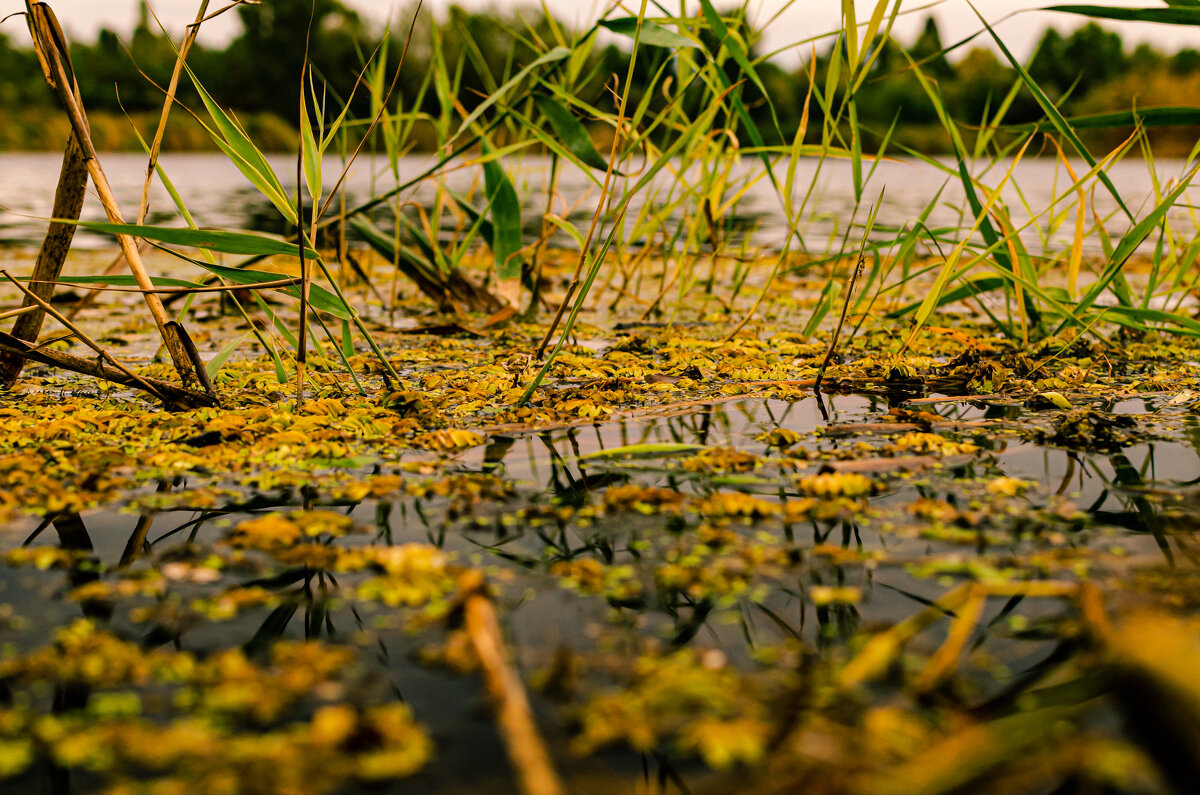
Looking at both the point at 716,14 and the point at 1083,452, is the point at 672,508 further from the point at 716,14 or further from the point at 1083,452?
the point at 716,14

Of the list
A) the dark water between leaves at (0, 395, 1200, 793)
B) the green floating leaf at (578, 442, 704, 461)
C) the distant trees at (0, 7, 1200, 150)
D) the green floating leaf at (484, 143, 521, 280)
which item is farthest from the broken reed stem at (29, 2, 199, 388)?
the distant trees at (0, 7, 1200, 150)

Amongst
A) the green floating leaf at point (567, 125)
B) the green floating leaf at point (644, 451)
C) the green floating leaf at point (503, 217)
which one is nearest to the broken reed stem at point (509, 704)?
the green floating leaf at point (644, 451)

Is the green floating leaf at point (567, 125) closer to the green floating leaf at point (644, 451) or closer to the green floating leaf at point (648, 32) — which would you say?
the green floating leaf at point (648, 32)

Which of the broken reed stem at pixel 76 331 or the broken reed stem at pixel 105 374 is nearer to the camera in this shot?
the broken reed stem at pixel 76 331

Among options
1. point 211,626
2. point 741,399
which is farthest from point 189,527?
point 741,399

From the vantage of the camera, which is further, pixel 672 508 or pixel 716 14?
pixel 716 14

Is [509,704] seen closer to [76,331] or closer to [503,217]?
[76,331]

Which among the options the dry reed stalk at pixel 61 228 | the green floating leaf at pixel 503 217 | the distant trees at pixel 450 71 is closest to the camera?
the dry reed stalk at pixel 61 228

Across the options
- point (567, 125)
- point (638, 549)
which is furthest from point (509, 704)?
point (567, 125)
